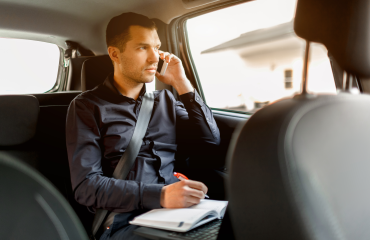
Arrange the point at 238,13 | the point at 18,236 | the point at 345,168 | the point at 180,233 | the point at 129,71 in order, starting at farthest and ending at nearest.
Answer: the point at 238,13, the point at 129,71, the point at 18,236, the point at 180,233, the point at 345,168

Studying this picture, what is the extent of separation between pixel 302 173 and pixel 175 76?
1341mm

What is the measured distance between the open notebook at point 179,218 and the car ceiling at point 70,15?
1.18 metres

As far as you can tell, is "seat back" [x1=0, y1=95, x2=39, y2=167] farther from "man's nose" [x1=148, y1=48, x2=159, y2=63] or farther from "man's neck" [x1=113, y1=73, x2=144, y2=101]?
"man's nose" [x1=148, y1=48, x2=159, y2=63]

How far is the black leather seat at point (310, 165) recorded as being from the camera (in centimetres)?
56

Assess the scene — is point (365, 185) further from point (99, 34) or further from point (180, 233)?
point (99, 34)

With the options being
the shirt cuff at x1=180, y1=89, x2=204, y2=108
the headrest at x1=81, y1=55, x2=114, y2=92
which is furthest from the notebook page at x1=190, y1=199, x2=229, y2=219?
the headrest at x1=81, y1=55, x2=114, y2=92

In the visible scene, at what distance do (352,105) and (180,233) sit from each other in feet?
1.86

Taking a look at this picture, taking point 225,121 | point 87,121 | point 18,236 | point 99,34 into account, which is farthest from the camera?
point 99,34

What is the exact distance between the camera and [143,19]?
1.70m

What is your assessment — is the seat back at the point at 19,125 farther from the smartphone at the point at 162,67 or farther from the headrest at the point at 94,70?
the smartphone at the point at 162,67

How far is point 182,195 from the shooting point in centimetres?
113

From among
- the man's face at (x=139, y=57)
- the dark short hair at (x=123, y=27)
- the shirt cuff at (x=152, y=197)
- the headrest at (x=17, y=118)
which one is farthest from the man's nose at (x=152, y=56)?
the shirt cuff at (x=152, y=197)

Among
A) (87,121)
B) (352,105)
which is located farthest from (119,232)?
(352,105)

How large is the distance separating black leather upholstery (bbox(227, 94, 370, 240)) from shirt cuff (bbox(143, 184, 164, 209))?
584mm
